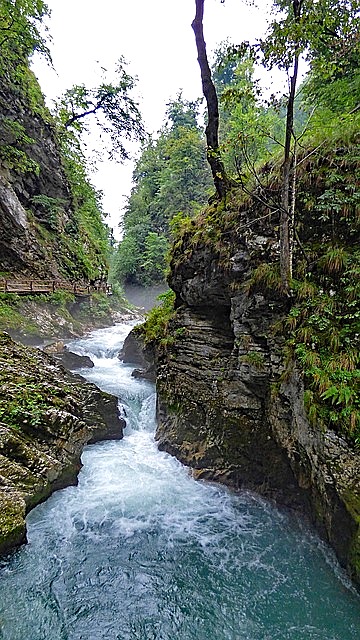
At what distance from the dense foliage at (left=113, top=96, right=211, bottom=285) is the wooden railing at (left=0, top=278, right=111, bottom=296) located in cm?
583

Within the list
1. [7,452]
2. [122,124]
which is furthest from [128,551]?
[122,124]

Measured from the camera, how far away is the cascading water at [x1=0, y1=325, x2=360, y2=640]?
4176 millimetres

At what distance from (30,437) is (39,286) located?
1334 cm

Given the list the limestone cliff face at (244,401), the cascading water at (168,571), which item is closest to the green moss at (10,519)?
the cascading water at (168,571)

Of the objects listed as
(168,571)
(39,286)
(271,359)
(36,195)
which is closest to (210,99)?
(271,359)

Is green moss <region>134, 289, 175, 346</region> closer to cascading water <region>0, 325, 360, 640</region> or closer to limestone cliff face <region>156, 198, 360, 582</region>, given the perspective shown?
limestone cliff face <region>156, 198, 360, 582</region>

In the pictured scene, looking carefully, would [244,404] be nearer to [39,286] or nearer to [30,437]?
[30,437]

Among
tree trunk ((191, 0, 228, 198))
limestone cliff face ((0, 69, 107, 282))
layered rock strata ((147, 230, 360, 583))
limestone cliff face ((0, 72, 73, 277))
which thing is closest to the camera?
layered rock strata ((147, 230, 360, 583))

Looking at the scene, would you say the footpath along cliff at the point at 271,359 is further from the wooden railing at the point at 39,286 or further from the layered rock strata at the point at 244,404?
the wooden railing at the point at 39,286

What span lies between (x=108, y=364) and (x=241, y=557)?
1168 centimetres

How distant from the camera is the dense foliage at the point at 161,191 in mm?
25344

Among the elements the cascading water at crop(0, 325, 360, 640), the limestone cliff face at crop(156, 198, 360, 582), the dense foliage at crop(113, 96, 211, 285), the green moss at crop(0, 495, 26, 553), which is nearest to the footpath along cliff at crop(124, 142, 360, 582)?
the limestone cliff face at crop(156, 198, 360, 582)

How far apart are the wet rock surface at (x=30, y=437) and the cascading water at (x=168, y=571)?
2.17ft

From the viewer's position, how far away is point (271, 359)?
6512 mm
